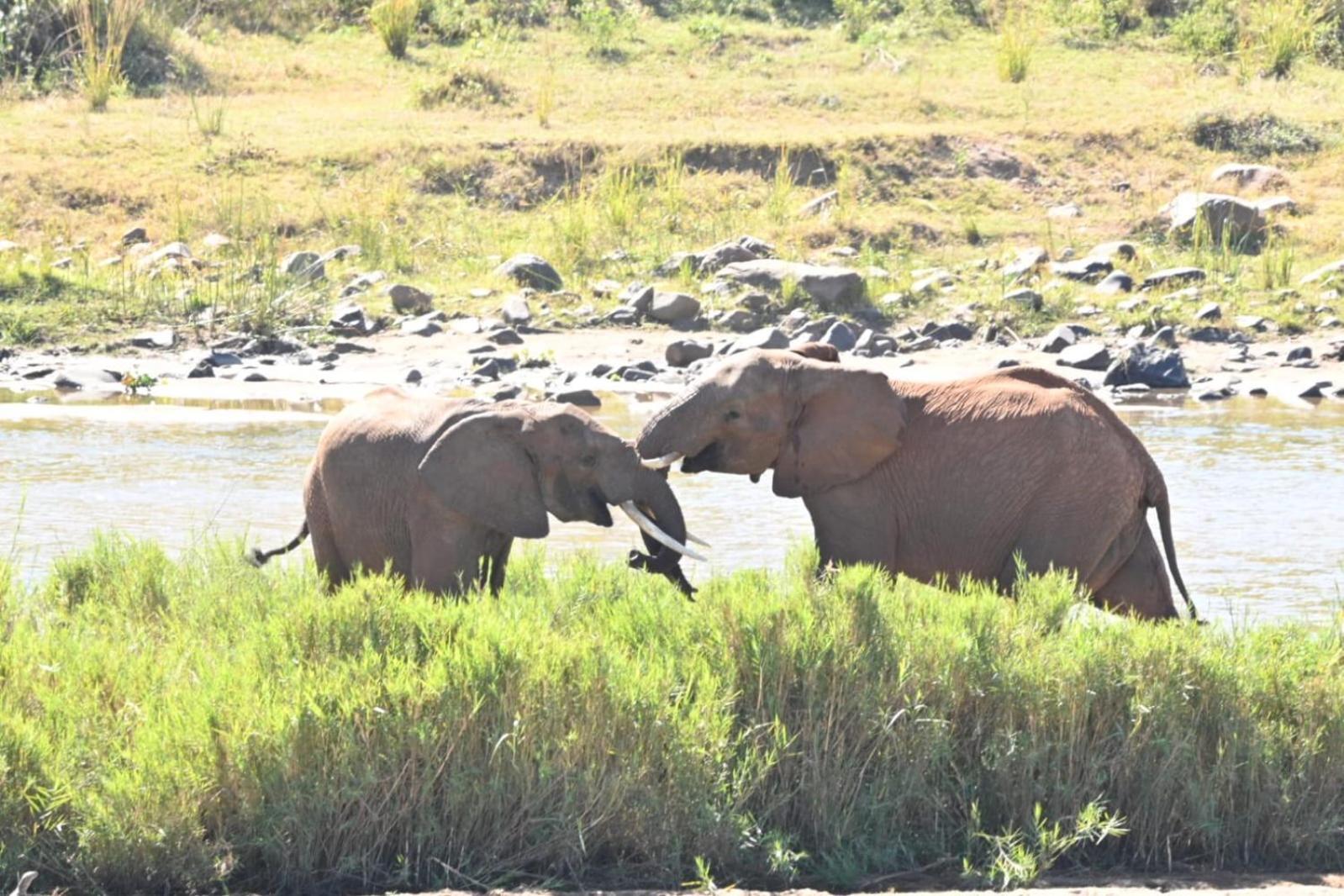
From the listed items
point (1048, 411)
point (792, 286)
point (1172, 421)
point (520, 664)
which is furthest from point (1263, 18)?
point (520, 664)

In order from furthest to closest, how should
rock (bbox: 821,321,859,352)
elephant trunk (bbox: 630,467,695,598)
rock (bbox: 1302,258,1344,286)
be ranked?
rock (bbox: 1302,258,1344,286) → rock (bbox: 821,321,859,352) → elephant trunk (bbox: 630,467,695,598)

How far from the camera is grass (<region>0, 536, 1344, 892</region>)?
5680 mm

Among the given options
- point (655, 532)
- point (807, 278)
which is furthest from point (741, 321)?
point (655, 532)

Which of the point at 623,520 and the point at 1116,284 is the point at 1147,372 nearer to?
the point at 1116,284

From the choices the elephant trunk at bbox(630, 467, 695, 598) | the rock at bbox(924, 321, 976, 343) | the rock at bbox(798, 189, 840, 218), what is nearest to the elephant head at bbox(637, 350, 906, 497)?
the elephant trunk at bbox(630, 467, 695, 598)

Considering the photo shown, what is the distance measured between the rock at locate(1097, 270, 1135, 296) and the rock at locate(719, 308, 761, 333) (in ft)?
10.5

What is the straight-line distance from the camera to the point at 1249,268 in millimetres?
19391

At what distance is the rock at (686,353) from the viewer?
56.7ft

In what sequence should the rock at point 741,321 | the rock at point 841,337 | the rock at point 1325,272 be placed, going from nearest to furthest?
the rock at point 841,337 < the rock at point 741,321 < the rock at point 1325,272

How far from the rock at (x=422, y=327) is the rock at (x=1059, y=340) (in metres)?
5.14

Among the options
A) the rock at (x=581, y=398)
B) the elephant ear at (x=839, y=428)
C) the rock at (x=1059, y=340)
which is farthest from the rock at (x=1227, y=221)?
the elephant ear at (x=839, y=428)

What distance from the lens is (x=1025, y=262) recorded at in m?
19.6

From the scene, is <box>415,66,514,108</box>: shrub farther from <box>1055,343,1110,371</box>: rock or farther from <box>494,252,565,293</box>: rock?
<box>1055,343,1110,371</box>: rock

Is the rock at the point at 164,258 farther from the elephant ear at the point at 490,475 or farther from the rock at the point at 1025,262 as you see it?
the elephant ear at the point at 490,475
